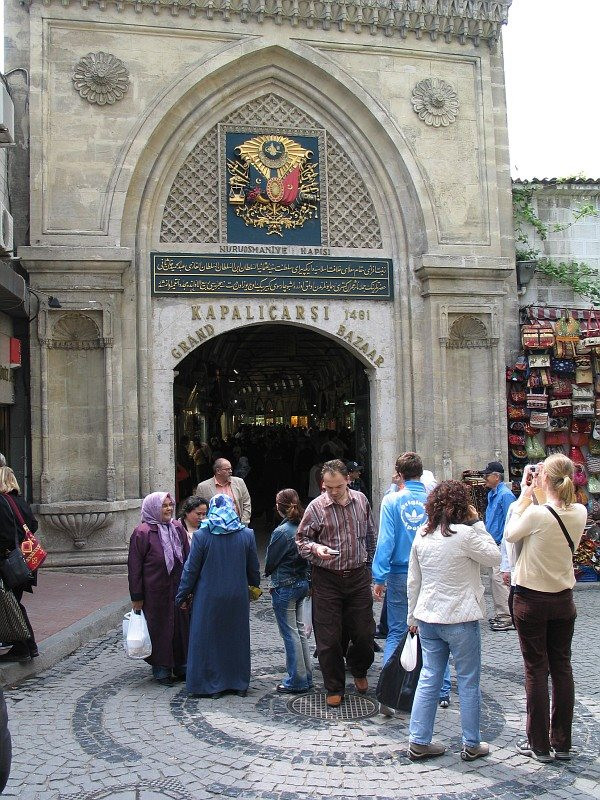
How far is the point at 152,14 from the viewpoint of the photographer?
418 inches

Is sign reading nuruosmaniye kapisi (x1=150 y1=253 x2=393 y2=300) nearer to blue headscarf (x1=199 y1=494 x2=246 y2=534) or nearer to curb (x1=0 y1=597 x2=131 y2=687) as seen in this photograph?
curb (x1=0 y1=597 x2=131 y2=687)

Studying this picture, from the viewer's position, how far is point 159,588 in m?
5.81

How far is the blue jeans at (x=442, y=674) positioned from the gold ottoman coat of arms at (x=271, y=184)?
804 cm

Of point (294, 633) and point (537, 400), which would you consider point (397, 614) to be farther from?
point (537, 400)

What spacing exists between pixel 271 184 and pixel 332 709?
26.6ft

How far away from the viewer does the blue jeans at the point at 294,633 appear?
17.9ft

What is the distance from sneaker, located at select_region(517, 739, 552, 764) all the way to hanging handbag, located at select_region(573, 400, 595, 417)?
304 inches

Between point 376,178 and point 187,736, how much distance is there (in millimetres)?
9101

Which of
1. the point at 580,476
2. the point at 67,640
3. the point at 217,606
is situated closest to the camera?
the point at 217,606

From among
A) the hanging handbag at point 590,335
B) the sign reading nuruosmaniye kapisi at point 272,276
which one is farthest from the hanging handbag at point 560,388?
the sign reading nuruosmaniye kapisi at point 272,276

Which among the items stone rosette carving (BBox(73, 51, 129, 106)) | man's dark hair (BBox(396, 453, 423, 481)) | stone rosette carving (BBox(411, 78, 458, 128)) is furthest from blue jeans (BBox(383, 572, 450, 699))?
stone rosette carving (BBox(411, 78, 458, 128))

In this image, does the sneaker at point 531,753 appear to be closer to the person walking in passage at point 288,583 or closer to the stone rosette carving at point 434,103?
the person walking in passage at point 288,583

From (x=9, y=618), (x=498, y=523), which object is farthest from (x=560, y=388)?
(x=9, y=618)

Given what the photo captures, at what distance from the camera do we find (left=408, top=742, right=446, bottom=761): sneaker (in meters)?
4.25
